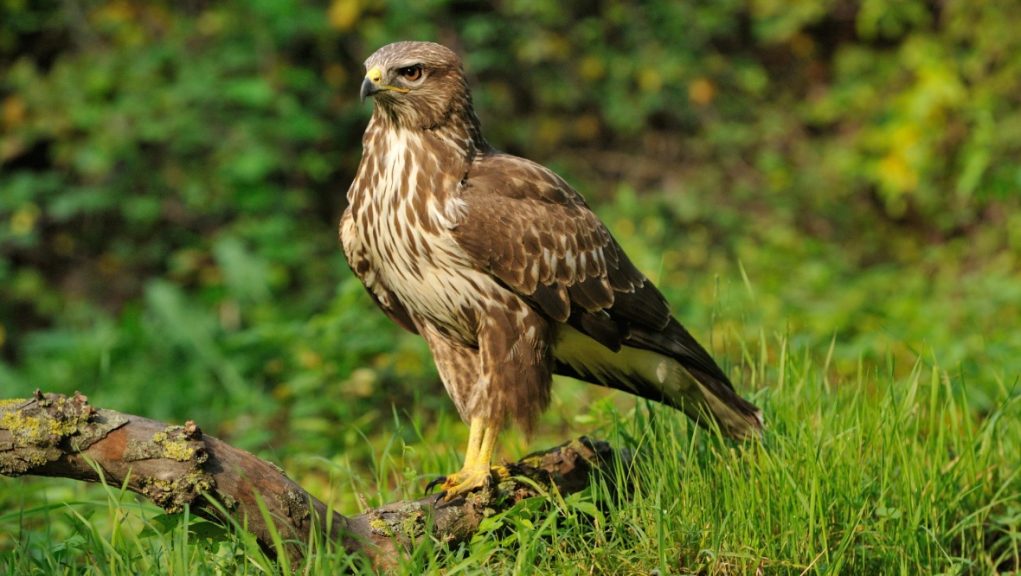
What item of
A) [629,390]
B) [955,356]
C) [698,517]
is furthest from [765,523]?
[955,356]

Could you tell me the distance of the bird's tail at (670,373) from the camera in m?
4.10

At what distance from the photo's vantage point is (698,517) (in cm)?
356

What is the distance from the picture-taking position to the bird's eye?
3.96 m

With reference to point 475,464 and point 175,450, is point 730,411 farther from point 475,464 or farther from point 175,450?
point 175,450

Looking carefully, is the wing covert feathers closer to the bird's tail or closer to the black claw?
the bird's tail

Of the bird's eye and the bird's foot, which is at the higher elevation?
the bird's eye

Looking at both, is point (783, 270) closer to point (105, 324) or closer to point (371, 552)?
point (105, 324)

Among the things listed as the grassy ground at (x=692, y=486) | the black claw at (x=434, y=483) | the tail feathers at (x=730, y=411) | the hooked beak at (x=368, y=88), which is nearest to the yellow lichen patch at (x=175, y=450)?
the grassy ground at (x=692, y=486)

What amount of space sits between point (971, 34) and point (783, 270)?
2.13m

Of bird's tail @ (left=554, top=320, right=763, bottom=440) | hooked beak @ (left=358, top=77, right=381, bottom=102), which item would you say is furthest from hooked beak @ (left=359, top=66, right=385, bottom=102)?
bird's tail @ (left=554, top=320, right=763, bottom=440)

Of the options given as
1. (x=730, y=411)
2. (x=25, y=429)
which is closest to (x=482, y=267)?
(x=730, y=411)

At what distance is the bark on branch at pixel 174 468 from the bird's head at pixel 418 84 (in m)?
1.30

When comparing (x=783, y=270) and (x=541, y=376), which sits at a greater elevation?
(x=541, y=376)

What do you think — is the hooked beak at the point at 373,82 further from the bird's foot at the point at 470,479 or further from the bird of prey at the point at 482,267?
the bird's foot at the point at 470,479
